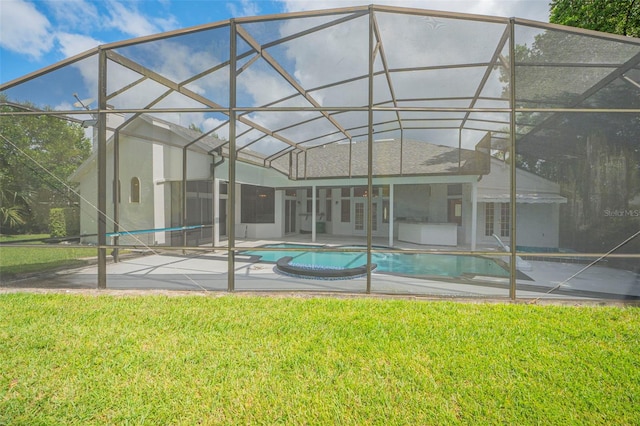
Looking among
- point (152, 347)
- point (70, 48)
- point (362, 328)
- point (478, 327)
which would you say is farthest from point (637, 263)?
point (70, 48)

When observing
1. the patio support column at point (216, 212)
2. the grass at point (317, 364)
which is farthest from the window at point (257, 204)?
the grass at point (317, 364)

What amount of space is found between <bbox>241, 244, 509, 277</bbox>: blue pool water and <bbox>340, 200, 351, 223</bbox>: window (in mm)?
4595

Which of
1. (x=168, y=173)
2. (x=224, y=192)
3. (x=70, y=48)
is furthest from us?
(x=70, y=48)

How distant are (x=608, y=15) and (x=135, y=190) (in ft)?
56.5

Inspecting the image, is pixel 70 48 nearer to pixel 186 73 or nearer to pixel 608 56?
pixel 186 73

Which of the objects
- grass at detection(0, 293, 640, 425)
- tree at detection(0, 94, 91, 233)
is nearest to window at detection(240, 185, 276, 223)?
tree at detection(0, 94, 91, 233)

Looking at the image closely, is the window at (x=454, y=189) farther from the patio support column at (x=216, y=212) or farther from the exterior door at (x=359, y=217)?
the patio support column at (x=216, y=212)

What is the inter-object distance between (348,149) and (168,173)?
6.70 m

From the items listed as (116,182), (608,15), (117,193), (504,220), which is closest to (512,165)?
(504,220)

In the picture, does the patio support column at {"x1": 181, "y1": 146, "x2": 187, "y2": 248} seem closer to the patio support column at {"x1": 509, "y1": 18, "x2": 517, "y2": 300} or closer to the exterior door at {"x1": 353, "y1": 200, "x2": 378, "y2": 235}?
the exterior door at {"x1": 353, "y1": 200, "x2": 378, "y2": 235}

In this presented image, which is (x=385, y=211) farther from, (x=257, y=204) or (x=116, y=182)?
(x=116, y=182)

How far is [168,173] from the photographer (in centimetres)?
962

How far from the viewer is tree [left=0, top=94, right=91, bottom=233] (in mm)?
6203

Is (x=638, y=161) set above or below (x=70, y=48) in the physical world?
below
